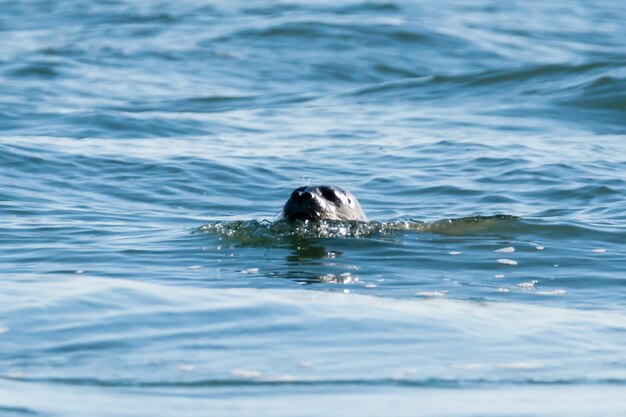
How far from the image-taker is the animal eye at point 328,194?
9906mm

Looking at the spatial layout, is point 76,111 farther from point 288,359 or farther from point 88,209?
point 288,359

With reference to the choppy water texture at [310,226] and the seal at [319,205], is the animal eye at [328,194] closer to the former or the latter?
the seal at [319,205]

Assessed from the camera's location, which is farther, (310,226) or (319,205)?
(310,226)

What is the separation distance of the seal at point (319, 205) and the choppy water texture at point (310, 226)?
0.48 feet

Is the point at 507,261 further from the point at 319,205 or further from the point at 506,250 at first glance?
the point at 319,205

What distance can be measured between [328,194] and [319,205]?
0.31 m

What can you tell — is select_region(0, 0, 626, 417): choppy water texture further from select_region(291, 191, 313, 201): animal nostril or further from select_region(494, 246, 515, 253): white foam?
select_region(291, 191, 313, 201): animal nostril

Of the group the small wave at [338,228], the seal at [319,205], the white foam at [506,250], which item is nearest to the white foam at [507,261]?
the white foam at [506,250]

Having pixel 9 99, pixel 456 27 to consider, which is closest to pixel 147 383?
pixel 9 99

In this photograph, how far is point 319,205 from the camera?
31.7 ft

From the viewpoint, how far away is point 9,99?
733 inches

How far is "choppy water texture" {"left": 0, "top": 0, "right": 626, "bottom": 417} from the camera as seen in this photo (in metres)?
5.70

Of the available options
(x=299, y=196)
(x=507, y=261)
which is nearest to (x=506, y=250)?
(x=507, y=261)

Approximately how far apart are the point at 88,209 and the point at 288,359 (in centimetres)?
620
